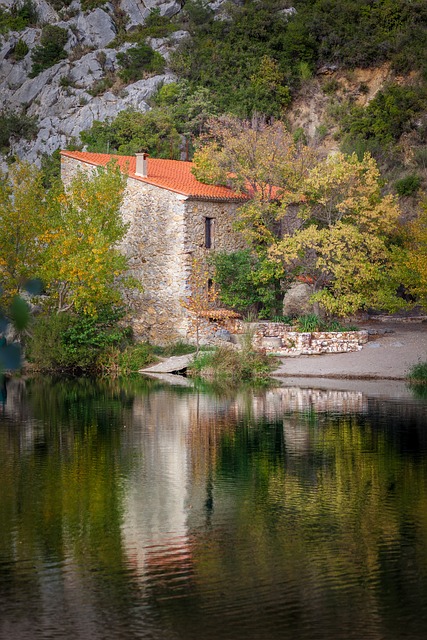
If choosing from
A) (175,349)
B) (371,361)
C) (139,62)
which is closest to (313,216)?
(175,349)

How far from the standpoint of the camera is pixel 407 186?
2047 inches

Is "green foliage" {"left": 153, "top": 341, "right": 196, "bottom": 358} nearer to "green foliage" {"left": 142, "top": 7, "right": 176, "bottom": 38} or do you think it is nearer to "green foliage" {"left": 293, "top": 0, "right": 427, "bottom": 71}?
"green foliage" {"left": 293, "top": 0, "right": 427, "bottom": 71}

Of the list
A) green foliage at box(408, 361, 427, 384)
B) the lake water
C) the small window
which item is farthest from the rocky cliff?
the lake water

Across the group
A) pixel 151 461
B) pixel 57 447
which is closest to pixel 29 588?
pixel 151 461

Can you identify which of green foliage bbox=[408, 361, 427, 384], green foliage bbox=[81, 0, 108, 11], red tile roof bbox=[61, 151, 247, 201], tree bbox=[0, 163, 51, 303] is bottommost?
green foliage bbox=[408, 361, 427, 384]

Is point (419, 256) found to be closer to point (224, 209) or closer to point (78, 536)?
point (224, 209)

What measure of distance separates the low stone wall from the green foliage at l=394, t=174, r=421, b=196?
50.4 feet

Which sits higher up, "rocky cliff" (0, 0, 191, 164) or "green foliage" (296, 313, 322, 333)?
"rocky cliff" (0, 0, 191, 164)

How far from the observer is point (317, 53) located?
68750 millimetres

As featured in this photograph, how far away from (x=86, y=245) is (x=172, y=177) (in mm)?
7490

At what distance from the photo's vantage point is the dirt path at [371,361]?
3453 cm

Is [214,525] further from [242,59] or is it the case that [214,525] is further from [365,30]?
[365,30]

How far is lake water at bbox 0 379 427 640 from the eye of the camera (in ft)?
31.9

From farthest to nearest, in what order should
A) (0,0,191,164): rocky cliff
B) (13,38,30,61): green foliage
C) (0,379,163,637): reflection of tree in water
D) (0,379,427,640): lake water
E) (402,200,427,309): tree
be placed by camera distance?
(13,38,30,61): green foliage, (0,0,191,164): rocky cliff, (402,200,427,309): tree, (0,379,163,637): reflection of tree in water, (0,379,427,640): lake water
